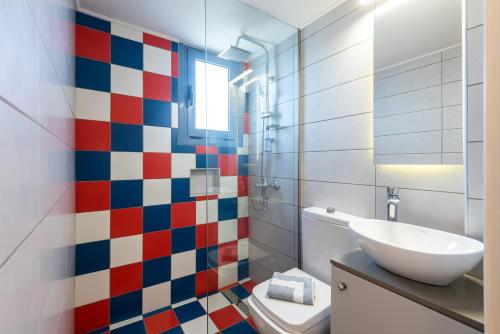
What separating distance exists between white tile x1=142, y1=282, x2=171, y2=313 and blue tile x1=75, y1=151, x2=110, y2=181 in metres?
0.95

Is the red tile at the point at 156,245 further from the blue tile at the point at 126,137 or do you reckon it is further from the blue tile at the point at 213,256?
the blue tile at the point at 126,137

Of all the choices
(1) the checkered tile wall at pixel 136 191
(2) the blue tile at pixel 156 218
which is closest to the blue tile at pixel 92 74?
(1) the checkered tile wall at pixel 136 191

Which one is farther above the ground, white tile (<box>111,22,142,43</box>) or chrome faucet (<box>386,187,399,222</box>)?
white tile (<box>111,22,142,43</box>)

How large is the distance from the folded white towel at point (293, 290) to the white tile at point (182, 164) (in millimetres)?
1119

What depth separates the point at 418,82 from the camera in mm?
1096

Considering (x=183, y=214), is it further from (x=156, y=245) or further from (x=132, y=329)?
(x=132, y=329)

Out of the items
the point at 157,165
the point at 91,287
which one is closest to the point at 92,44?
the point at 157,165

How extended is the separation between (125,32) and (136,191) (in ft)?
3.97

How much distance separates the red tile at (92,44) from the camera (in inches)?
59.2

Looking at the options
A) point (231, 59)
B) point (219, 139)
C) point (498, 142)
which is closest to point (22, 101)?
point (498, 142)

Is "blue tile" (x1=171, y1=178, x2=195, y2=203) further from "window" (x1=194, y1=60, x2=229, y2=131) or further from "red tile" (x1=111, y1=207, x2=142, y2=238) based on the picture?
"window" (x1=194, y1=60, x2=229, y2=131)

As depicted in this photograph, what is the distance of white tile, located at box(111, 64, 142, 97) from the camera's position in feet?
5.32

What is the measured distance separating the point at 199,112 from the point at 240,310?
1.57 meters

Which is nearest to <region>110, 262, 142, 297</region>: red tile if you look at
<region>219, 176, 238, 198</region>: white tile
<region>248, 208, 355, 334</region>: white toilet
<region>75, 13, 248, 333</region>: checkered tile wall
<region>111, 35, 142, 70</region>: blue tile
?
<region>75, 13, 248, 333</region>: checkered tile wall
